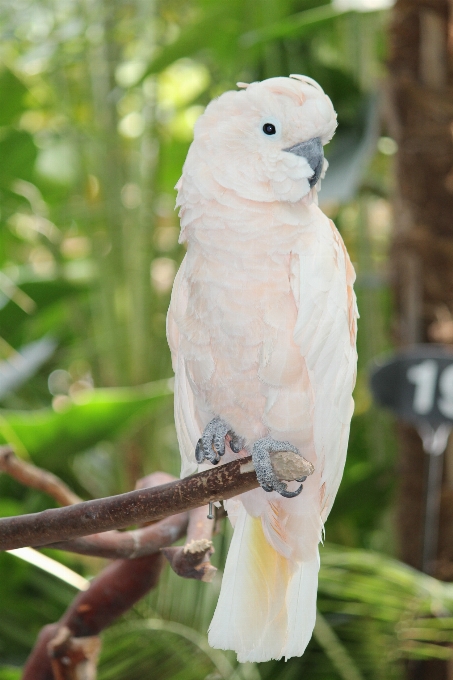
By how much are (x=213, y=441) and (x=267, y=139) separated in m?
0.28

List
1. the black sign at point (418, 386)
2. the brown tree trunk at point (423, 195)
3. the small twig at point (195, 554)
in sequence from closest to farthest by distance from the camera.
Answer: the small twig at point (195, 554)
the black sign at point (418, 386)
the brown tree trunk at point (423, 195)

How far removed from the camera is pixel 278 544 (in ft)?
2.21

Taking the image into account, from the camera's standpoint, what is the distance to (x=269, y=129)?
61cm

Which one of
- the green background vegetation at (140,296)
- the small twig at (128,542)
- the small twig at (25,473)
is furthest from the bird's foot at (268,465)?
the green background vegetation at (140,296)

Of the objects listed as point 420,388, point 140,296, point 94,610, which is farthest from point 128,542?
point 140,296

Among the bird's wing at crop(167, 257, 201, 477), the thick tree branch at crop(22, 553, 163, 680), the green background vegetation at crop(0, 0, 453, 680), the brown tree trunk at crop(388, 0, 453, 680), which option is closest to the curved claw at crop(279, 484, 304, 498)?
the bird's wing at crop(167, 257, 201, 477)

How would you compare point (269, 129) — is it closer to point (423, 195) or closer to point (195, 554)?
point (195, 554)

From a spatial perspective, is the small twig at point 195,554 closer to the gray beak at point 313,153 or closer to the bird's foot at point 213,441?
the bird's foot at point 213,441

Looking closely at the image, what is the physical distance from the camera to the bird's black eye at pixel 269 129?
61 cm

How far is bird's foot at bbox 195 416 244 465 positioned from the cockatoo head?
0.22 metres

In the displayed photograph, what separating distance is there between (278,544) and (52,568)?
314mm

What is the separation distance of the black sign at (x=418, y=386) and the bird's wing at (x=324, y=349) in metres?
0.57

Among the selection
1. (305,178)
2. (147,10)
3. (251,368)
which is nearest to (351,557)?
(251,368)

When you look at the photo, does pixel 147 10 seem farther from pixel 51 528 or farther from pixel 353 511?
pixel 51 528
